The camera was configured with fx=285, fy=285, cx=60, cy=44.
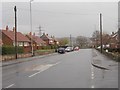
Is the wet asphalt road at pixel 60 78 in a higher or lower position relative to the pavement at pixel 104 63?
higher

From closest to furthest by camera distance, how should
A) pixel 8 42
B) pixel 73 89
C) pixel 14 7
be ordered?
pixel 73 89 < pixel 14 7 < pixel 8 42

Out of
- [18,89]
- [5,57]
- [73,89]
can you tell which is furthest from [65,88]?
[5,57]

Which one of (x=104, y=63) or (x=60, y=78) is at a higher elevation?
(x=60, y=78)

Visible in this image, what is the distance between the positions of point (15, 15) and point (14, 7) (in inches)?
55.0

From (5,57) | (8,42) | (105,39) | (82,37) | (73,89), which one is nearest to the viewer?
(73,89)

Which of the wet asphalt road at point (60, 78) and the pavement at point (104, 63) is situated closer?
the wet asphalt road at point (60, 78)

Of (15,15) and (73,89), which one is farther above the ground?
(15,15)

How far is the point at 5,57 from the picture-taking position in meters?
38.6

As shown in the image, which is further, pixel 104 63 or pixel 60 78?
pixel 104 63

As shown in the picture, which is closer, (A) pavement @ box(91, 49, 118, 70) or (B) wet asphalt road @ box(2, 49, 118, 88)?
(B) wet asphalt road @ box(2, 49, 118, 88)

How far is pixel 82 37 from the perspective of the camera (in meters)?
187

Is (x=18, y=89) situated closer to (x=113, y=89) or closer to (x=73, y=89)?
(x=73, y=89)

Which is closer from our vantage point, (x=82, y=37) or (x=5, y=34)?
(x=5, y=34)

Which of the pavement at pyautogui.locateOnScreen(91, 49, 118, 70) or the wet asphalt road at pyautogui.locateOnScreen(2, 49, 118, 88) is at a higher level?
the wet asphalt road at pyautogui.locateOnScreen(2, 49, 118, 88)
